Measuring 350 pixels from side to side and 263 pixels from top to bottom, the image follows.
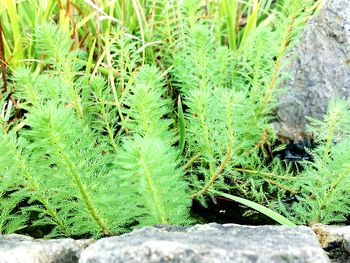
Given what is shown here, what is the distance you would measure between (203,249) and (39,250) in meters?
0.40

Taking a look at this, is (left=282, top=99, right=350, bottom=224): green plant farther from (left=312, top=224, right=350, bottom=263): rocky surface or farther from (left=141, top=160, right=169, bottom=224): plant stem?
(left=141, top=160, right=169, bottom=224): plant stem

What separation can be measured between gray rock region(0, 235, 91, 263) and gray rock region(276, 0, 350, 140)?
112 centimetres

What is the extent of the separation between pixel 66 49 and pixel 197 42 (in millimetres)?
406

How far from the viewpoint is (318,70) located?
7.27 feet

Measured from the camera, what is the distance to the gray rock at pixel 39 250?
1289mm

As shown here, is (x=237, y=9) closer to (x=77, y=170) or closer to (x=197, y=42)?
(x=197, y=42)

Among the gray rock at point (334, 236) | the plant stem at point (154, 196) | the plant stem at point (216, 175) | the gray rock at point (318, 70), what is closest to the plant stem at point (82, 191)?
the plant stem at point (154, 196)

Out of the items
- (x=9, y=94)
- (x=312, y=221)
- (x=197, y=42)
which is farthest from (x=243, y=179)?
(x=9, y=94)

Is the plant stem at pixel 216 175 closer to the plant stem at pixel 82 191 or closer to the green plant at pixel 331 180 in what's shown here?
the green plant at pixel 331 180

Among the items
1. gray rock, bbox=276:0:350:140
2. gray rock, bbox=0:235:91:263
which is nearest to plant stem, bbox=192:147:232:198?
gray rock, bbox=0:235:91:263

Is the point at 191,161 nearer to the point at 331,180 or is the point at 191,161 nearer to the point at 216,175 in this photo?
the point at 216,175

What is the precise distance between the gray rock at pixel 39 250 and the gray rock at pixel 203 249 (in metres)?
0.15

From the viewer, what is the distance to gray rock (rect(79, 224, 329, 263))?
3.81 ft

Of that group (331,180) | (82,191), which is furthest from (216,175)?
(82,191)
